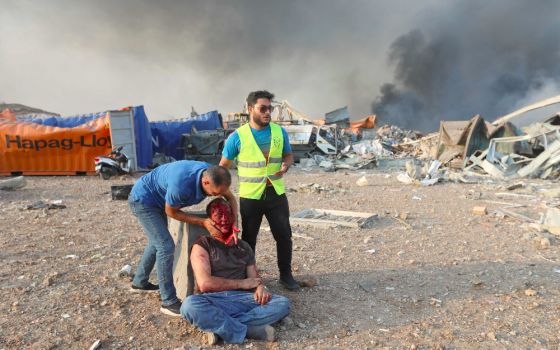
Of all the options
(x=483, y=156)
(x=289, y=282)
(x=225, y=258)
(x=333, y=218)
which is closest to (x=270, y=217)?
(x=289, y=282)

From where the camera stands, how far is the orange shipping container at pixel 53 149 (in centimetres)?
1389

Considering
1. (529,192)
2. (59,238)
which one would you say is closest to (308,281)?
(59,238)

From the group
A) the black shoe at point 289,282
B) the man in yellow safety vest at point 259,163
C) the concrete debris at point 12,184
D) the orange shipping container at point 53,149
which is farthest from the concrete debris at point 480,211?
the orange shipping container at point 53,149

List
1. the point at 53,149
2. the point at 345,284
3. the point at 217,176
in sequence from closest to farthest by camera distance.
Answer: the point at 217,176
the point at 345,284
the point at 53,149

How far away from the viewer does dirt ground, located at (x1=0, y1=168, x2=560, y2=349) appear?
341 cm

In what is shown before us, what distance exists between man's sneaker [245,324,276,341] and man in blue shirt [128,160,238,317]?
639 mm

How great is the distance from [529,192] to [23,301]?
382 inches

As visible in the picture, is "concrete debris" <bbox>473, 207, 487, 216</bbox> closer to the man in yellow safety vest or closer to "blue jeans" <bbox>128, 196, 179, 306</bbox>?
the man in yellow safety vest

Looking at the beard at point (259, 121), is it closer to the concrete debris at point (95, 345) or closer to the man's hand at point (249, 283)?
the man's hand at point (249, 283)

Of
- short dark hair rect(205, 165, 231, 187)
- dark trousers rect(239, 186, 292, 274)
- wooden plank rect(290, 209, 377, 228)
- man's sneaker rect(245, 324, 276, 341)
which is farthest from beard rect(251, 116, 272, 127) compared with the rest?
wooden plank rect(290, 209, 377, 228)

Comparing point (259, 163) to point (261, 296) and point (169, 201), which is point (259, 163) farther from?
point (261, 296)

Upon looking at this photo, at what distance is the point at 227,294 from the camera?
3.46 m

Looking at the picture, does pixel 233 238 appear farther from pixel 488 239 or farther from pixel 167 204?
pixel 488 239

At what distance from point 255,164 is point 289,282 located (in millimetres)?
1142
